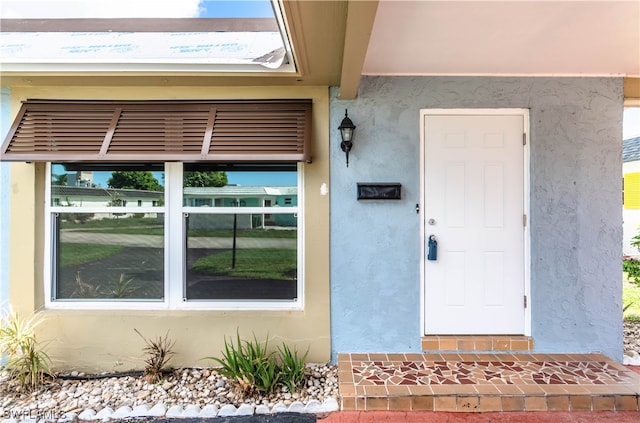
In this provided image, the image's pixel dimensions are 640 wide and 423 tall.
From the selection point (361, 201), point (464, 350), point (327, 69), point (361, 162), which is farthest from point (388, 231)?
point (327, 69)

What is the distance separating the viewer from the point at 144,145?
2865mm

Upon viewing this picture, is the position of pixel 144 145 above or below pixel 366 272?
above

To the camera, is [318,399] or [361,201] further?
[361,201]

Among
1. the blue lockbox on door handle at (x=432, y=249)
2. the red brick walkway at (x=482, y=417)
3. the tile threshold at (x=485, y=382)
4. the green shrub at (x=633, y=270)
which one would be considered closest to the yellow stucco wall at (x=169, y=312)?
the tile threshold at (x=485, y=382)

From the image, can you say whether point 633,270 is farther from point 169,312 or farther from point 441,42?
point 169,312

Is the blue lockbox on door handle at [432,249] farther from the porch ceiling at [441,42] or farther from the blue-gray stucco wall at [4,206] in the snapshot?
the blue-gray stucco wall at [4,206]

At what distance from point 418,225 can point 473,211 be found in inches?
20.6

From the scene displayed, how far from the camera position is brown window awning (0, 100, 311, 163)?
281 cm

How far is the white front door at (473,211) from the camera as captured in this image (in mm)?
3016

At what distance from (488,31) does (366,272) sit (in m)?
2.06

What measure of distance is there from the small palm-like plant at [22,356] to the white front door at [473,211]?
3.30 metres

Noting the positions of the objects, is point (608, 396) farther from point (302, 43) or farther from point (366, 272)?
point (302, 43)

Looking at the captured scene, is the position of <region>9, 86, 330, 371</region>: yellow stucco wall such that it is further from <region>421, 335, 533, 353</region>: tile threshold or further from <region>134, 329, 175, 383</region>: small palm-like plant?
<region>421, 335, 533, 353</region>: tile threshold

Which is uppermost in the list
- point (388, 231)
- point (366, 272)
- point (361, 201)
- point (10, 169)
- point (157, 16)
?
point (157, 16)
